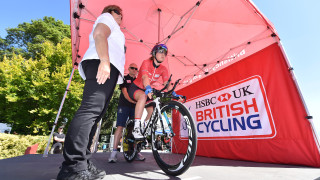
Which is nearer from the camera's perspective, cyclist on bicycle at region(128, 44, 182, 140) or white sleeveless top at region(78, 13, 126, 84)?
white sleeveless top at region(78, 13, 126, 84)

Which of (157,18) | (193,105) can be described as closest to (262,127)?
(193,105)

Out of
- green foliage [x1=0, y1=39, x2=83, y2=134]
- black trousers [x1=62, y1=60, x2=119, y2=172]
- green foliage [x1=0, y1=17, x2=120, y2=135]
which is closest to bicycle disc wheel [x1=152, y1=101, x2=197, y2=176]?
black trousers [x1=62, y1=60, x2=119, y2=172]

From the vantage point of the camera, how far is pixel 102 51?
1.43 metres

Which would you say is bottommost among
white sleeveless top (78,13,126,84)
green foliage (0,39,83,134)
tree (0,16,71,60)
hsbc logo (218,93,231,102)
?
white sleeveless top (78,13,126,84)

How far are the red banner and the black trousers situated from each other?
11.6ft

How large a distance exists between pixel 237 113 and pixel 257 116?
503 mm

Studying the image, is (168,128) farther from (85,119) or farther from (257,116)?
(257,116)

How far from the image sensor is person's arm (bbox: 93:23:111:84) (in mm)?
1369

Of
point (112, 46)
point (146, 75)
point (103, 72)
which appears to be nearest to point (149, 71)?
point (146, 75)

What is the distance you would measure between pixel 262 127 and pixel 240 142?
2.30 ft

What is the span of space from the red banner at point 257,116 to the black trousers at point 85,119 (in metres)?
3.54

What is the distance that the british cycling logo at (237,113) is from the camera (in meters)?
3.52

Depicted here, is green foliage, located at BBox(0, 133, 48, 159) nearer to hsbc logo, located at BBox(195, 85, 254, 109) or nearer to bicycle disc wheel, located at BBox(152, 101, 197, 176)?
bicycle disc wheel, located at BBox(152, 101, 197, 176)

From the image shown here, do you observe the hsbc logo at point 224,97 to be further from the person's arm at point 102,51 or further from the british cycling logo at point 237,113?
the person's arm at point 102,51
